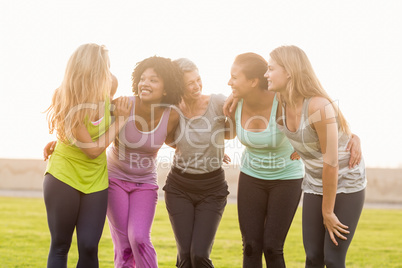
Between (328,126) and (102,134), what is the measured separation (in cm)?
180

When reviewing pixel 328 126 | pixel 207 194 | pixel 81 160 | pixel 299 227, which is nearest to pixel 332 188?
pixel 328 126

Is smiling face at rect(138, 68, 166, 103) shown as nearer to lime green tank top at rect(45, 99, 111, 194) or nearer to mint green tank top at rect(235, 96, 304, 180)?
lime green tank top at rect(45, 99, 111, 194)

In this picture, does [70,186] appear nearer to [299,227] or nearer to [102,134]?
[102,134]

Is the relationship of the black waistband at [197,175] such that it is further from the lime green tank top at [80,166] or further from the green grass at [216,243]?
the green grass at [216,243]

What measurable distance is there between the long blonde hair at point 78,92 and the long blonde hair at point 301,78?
4.80 feet

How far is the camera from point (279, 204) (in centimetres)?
406

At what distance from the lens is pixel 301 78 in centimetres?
355

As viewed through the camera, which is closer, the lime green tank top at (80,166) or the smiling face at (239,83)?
the lime green tank top at (80,166)

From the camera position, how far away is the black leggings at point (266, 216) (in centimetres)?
403

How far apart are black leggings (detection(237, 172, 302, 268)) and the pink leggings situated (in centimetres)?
82

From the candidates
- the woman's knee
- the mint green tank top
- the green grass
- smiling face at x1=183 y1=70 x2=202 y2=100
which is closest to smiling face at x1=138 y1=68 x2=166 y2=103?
smiling face at x1=183 y1=70 x2=202 y2=100

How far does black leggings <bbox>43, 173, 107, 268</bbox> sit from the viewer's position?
3613 mm

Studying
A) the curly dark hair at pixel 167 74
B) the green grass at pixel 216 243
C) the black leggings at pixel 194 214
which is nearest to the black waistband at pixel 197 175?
the black leggings at pixel 194 214

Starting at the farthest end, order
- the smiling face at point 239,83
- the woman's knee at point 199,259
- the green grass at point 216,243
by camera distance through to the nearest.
A: 1. the green grass at point 216,243
2. the smiling face at point 239,83
3. the woman's knee at point 199,259
